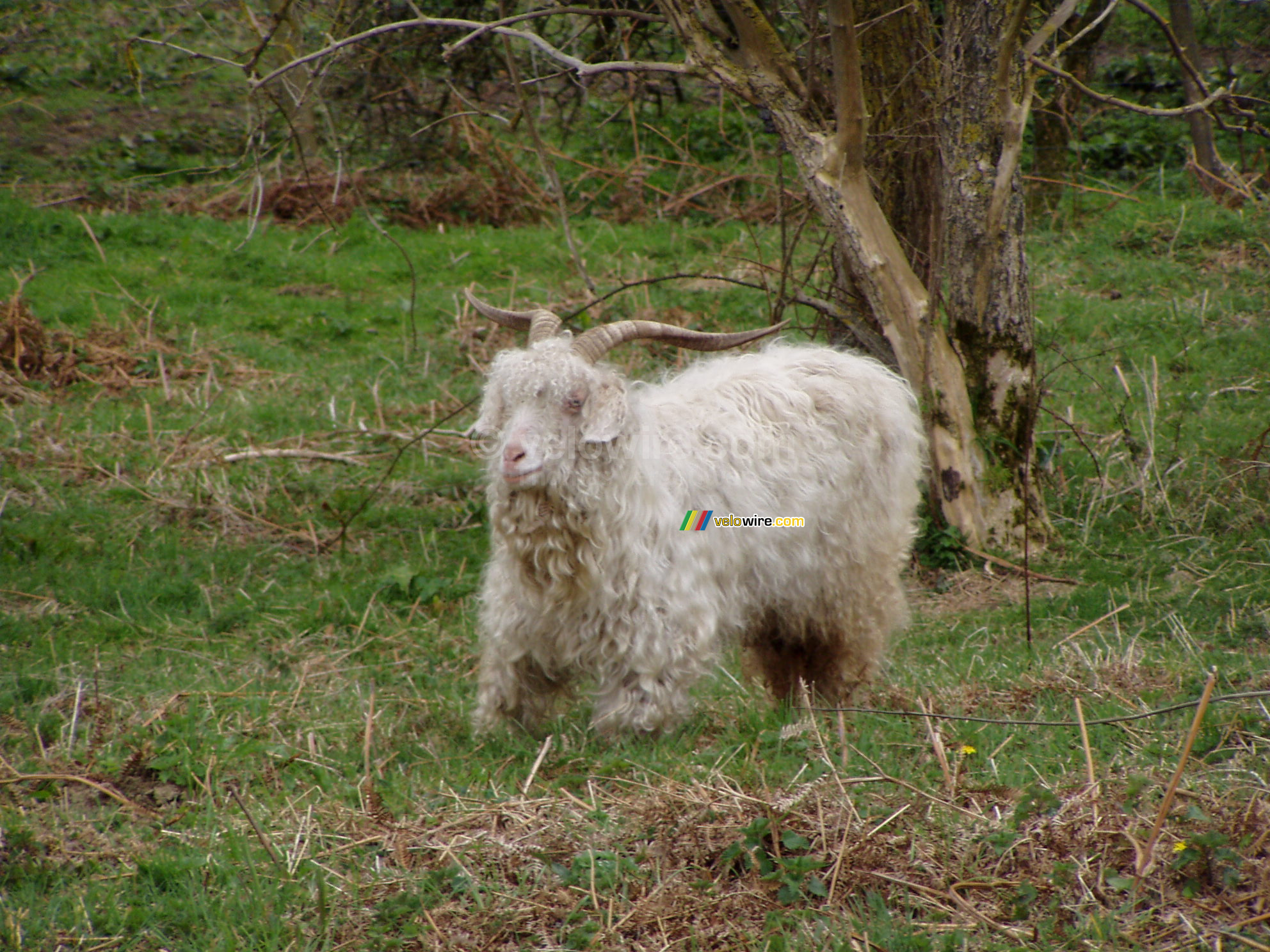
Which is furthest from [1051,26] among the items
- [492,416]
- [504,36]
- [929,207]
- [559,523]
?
[559,523]

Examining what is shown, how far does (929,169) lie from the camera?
6973mm

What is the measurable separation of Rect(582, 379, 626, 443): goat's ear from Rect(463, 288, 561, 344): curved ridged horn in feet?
1.21

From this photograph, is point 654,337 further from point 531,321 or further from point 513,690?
point 513,690

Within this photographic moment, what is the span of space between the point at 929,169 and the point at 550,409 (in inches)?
145

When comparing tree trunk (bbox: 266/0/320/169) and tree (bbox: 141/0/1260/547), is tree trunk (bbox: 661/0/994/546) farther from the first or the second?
tree trunk (bbox: 266/0/320/169)

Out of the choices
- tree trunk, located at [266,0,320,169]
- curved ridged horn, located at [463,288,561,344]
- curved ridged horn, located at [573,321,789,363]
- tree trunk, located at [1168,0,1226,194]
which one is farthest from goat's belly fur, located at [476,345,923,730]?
tree trunk, located at [1168,0,1226,194]

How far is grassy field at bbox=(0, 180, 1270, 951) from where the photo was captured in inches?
130

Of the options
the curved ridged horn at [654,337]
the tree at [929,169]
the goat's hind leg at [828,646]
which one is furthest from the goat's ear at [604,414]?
the tree at [929,169]

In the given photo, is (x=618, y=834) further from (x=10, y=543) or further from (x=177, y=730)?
(x=10, y=543)

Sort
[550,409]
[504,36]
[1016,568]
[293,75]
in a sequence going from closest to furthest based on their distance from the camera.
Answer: [550,409], [504,36], [1016,568], [293,75]

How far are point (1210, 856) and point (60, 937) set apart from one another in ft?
10.2

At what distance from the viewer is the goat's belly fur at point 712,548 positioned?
176 inches

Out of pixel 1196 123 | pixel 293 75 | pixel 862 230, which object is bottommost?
pixel 862 230

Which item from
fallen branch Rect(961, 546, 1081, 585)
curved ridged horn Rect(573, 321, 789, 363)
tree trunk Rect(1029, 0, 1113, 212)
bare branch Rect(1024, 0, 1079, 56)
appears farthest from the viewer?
tree trunk Rect(1029, 0, 1113, 212)
